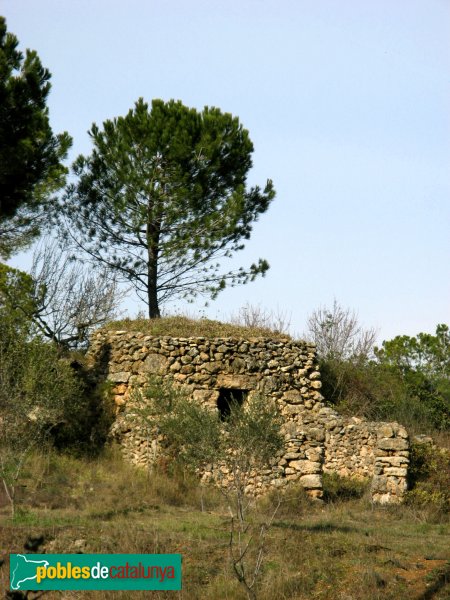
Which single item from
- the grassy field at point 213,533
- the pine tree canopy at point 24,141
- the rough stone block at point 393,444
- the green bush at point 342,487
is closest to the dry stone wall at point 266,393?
the rough stone block at point 393,444

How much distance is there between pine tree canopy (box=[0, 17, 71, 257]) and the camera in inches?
765

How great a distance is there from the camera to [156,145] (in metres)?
25.6

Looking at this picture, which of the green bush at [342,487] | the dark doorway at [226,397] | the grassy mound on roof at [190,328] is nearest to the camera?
the green bush at [342,487]

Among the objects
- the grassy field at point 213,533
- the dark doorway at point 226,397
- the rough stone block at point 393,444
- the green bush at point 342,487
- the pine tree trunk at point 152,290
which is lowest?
the grassy field at point 213,533

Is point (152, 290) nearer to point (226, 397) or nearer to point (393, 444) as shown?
point (226, 397)

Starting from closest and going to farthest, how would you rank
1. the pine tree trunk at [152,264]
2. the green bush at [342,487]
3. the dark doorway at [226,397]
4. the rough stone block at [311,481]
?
1. the rough stone block at [311,481]
2. the green bush at [342,487]
3. the dark doorway at [226,397]
4. the pine tree trunk at [152,264]

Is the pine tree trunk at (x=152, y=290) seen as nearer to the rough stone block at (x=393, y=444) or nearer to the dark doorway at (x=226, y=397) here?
the dark doorway at (x=226, y=397)

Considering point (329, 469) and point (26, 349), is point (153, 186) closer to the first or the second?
point (26, 349)

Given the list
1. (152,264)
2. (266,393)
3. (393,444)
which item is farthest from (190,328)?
(393,444)

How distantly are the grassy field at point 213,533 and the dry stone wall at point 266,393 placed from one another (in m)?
0.85

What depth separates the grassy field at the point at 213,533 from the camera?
11609mm

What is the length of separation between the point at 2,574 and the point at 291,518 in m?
6.26

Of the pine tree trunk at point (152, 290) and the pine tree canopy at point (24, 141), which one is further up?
the pine tree canopy at point (24, 141)

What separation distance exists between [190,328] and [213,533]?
882cm
